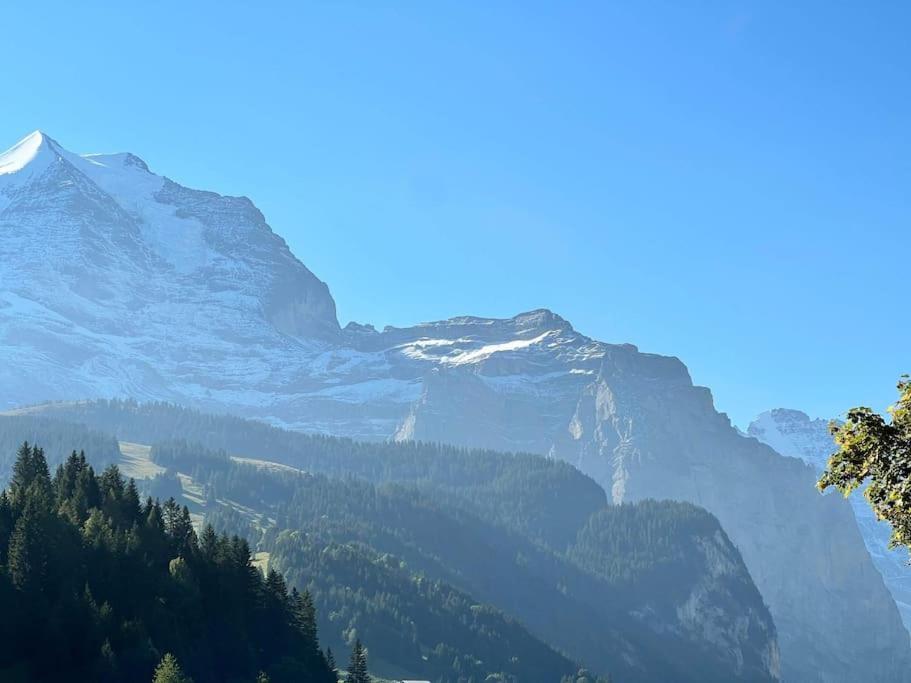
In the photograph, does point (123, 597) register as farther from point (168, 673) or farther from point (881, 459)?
point (881, 459)

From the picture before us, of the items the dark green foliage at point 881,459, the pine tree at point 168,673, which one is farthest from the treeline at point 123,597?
the dark green foliage at point 881,459

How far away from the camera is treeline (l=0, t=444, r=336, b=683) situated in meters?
108

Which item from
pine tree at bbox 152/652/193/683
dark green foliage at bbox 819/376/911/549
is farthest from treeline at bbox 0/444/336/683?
dark green foliage at bbox 819/376/911/549

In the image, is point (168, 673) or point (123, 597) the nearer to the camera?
point (168, 673)

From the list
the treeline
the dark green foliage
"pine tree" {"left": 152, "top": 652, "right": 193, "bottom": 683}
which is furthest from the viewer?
the treeline

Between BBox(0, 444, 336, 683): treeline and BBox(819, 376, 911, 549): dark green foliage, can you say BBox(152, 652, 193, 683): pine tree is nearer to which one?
BBox(0, 444, 336, 683): treeline

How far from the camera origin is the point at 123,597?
389ft

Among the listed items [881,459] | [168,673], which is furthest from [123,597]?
[881,459]

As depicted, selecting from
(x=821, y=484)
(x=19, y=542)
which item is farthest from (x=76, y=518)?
(x=821, y=484)

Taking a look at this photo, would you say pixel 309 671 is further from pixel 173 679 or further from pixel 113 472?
pixel 173 679

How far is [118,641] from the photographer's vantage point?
364 feet

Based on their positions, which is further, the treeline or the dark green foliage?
the treeline

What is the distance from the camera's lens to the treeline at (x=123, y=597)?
10800 centimetres

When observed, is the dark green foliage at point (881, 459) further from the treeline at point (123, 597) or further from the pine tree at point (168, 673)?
the treeline at point (123, 597)
